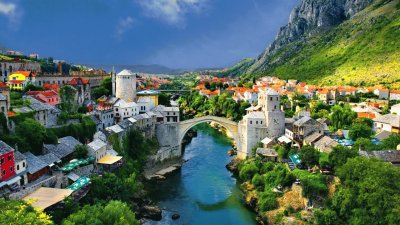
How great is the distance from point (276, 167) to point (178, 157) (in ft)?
43.1

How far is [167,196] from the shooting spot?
3128 cm

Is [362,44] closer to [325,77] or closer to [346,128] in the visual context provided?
[325,77]

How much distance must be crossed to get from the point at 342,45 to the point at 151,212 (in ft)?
233

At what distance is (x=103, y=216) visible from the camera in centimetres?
1972

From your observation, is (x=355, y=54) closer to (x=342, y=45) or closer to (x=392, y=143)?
(x=342, y=45)

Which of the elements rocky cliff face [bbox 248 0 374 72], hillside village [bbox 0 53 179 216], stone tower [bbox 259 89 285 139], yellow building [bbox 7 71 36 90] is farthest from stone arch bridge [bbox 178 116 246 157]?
rocky cliff face [bbox 248 0 374 72]

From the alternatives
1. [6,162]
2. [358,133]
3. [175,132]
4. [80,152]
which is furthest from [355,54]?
[6,162]

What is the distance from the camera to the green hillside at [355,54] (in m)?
68.3

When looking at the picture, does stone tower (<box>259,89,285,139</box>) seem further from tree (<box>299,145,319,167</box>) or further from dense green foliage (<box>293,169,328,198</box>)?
dense green foliage (<box>293,169,328,198</box>)

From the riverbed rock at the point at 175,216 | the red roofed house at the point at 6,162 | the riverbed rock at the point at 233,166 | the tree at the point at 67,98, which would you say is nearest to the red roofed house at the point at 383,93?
the riverbed rock at the point at 233,166

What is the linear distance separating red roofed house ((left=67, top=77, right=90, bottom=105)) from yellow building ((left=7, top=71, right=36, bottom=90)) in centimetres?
405

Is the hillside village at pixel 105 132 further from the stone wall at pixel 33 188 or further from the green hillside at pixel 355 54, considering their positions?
the green hillside at pixel 355 54

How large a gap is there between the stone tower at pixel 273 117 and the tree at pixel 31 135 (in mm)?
19923

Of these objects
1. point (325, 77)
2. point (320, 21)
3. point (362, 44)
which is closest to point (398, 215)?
point (325, 77)
